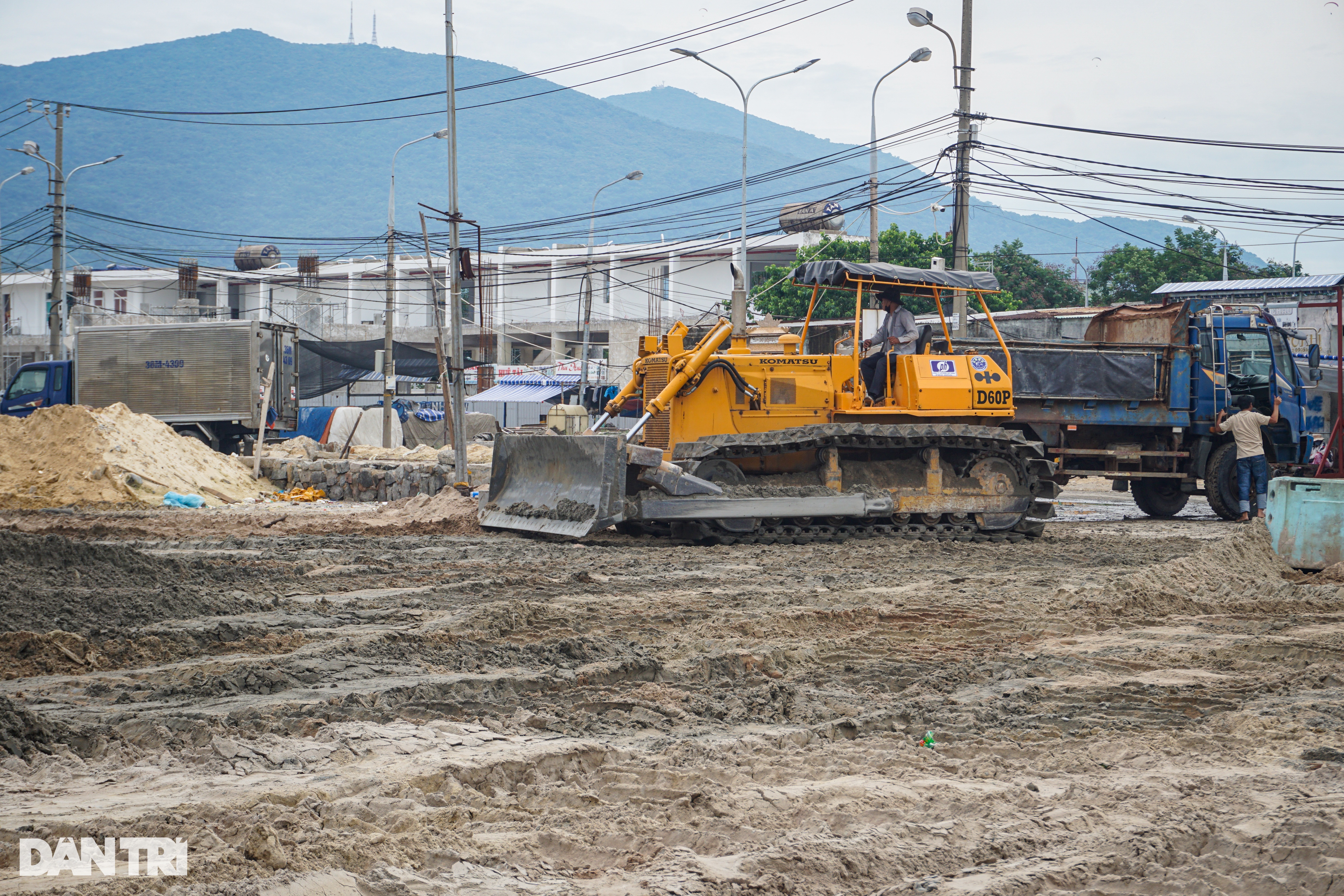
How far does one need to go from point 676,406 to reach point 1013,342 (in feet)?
19.8

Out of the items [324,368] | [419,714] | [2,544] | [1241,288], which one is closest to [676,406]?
[2,544]

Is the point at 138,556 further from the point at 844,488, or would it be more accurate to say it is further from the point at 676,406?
the point at 844,488

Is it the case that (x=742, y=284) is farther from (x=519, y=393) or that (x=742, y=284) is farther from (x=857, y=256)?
(x=519, y=393)

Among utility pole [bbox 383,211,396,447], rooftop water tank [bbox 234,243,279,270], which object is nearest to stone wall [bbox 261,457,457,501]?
utility pole [bbox 383,211,396,447]

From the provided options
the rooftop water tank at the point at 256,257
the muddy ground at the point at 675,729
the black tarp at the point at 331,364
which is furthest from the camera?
the rooftop water tank at the point at 256,257

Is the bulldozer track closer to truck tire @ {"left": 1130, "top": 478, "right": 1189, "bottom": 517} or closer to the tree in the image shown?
truck tire @ {"left": 1130, "top": 478, "right": 1189, "bottom": 517}

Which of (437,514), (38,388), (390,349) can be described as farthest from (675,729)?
(390,349)

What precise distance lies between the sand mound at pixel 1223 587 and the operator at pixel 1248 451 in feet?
17.3

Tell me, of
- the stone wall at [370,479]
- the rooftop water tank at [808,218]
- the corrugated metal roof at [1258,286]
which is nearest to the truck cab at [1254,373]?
the corrugated metal roof at [1258,286]

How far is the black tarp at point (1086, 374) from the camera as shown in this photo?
16172mm

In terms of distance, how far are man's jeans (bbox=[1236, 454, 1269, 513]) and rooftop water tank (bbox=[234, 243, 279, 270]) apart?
5945 cm

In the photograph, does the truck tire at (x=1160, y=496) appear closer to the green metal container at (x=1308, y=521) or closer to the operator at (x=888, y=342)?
the operator at (x=888, y=342)

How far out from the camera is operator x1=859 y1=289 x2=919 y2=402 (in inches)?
502

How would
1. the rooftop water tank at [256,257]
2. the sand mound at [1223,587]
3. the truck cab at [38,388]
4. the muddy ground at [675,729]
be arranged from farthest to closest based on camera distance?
the rooftop water tank at [256,257] < the truck cab at [38,388] < the sand mound at [1223,587] < the muddy ground at [675,729]
